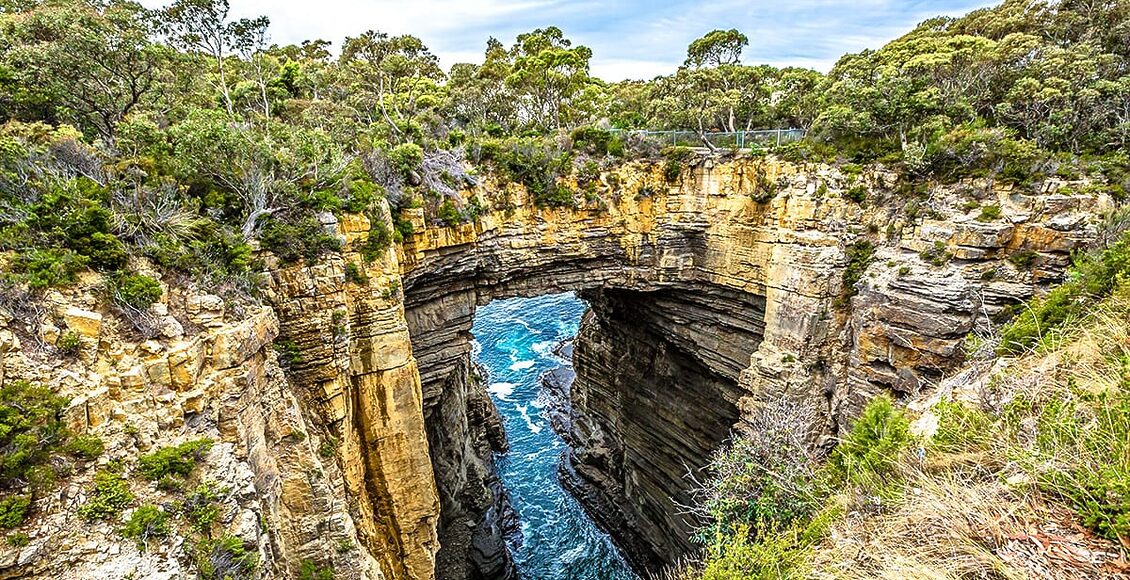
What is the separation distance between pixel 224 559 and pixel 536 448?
26715mm

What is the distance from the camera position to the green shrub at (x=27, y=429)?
5949mm

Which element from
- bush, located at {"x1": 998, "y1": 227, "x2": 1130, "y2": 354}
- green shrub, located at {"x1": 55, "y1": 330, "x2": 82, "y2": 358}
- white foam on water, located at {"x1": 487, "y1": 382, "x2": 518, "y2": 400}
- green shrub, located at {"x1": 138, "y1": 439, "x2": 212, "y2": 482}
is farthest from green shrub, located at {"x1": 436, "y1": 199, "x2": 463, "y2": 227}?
white foam on water, located at {"x1": 487, "y1": 382, "x2": 518, "y2": 400}

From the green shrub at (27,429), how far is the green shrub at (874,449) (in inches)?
435

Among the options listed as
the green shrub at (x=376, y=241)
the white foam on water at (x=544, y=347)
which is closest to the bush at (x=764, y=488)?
the green shrub at (x=376, y=241)

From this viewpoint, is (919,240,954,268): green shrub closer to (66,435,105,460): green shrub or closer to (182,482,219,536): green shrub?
(182,482,219,536): green shrub

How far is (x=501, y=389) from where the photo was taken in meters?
37.8

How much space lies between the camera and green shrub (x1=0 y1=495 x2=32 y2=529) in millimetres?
5707

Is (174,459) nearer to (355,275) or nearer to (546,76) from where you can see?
(355,275)

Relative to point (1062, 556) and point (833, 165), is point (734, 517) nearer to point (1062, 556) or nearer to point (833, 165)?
point (1062, 556)

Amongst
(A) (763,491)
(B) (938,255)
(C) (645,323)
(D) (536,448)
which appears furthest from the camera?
(D) (536,448)

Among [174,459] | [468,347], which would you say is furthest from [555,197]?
[174,459]

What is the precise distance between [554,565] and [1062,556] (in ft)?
79.8

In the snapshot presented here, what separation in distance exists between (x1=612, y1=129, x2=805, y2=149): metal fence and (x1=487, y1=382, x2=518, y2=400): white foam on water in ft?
74.5

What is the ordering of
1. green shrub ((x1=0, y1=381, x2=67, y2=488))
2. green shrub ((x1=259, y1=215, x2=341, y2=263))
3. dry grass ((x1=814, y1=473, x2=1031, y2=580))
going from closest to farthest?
dry grass ((x1=814, y1=473, x2=1031, y2=580)) → green shrub ((x1=0, y1=381, x2=67, y2=488)) → green shrub ((x1=259, y1=215, x2=341, y2=263))
